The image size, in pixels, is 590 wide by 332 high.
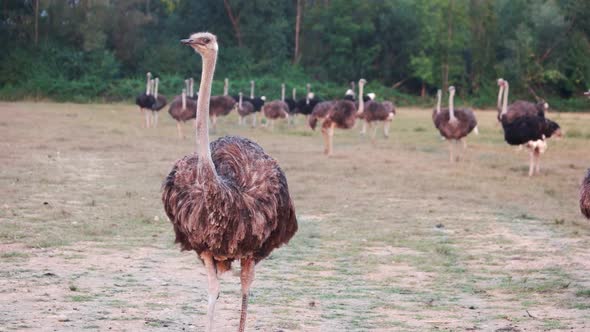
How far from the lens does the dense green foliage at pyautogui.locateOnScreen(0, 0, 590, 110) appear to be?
41094 mm

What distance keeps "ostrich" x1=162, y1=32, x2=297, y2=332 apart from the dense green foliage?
33.7 m

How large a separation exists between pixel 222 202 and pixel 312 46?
1647 inches

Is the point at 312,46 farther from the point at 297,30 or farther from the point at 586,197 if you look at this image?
the point at 586,197

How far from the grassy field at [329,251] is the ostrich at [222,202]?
0.60 m

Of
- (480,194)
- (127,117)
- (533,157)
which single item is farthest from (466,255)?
(127,117)

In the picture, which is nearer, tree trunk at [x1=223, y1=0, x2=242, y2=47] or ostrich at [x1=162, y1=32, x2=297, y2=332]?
ostrich at [x1=162, y1=32, x2=297, y2=332]

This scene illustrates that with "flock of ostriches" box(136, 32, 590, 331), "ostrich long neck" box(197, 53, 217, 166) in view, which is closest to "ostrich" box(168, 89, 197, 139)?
"flock of ostriches" box(136, 32, 590, 331)

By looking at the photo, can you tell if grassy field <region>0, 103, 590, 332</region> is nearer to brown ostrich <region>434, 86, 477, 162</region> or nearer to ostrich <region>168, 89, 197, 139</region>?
brown ostrich <region>434, 86, 477, 162</region>

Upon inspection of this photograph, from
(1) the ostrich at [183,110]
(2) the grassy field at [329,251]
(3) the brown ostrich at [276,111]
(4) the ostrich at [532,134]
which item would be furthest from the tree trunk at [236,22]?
(4) the ostrich at [532,134]

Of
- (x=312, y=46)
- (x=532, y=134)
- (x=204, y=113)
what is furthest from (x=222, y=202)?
(x=312, y=46)

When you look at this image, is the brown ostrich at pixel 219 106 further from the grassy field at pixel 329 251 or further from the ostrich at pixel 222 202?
the ostrich at pixel 222 202

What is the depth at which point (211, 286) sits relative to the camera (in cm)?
535

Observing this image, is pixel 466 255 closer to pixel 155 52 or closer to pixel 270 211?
pixel 270 211

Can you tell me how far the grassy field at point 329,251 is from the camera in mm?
6109
